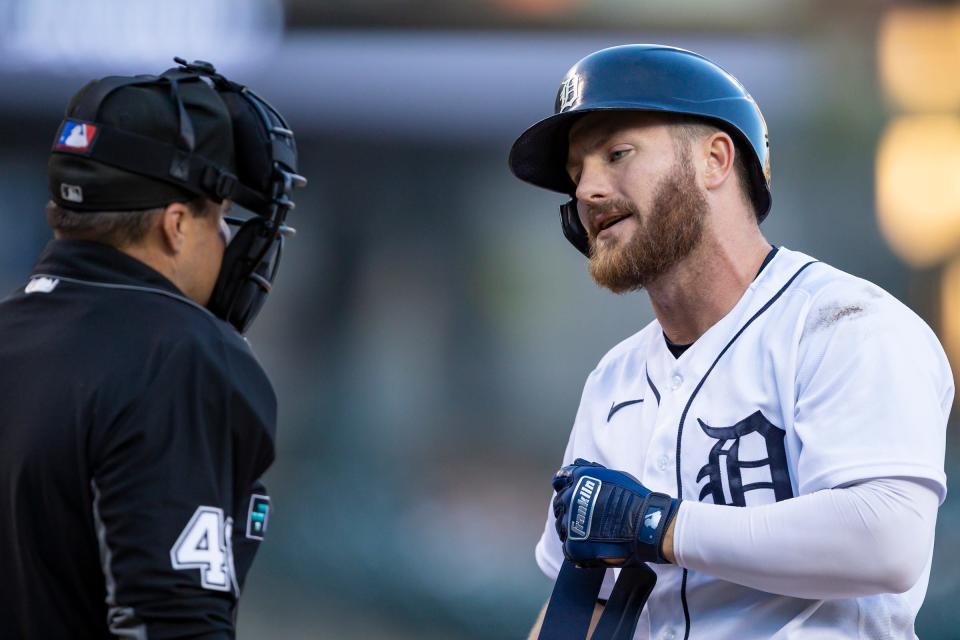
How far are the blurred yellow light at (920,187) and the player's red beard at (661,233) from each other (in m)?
4.10

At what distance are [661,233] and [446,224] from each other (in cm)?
445

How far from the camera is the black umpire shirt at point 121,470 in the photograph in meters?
1.78

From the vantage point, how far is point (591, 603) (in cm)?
235

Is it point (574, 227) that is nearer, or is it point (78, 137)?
point (78, 137)

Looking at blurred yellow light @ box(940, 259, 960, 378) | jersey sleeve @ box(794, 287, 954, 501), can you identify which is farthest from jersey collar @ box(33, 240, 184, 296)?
blurred yellow light @ box(940, 259, 960, 378)

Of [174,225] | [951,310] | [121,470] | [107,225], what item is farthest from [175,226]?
[951,310]

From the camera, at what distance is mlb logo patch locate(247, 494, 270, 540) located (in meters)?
2.10

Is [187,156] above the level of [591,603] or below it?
above

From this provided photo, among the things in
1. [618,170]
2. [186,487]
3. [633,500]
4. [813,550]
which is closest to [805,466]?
[813,550]

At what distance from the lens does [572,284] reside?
6.53 metres

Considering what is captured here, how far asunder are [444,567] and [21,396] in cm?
460

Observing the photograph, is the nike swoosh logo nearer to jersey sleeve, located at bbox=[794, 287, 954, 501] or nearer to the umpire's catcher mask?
jersey sleeve, located at bbox=[794, 287, 954, 501]

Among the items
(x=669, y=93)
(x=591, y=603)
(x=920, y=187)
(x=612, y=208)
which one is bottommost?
(x=591, y=603)

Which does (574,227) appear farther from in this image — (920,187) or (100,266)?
(920,187)
